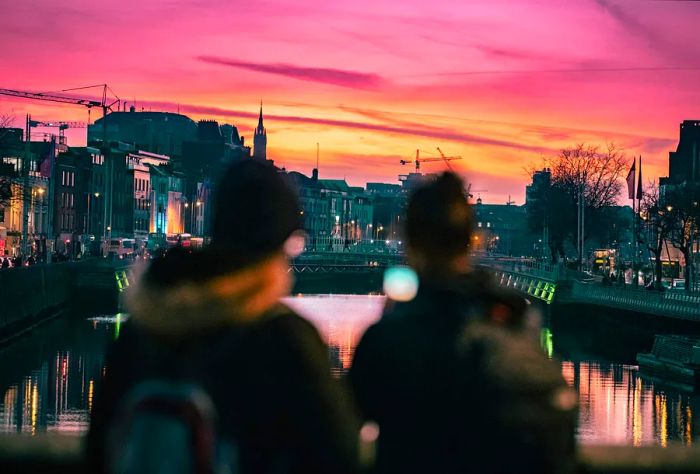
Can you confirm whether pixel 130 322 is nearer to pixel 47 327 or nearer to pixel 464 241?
pixel 464 241

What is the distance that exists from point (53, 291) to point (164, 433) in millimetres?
84588

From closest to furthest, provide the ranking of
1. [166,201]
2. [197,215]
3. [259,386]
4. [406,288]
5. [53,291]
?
[259,386] → [406,288] → [53,291] → [166,201] → [197,215]

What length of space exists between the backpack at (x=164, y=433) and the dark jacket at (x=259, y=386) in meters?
0.35

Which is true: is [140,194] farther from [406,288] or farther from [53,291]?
[406,288]

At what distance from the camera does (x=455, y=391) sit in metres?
4.21

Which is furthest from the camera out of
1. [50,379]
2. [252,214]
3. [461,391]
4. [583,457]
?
[50,379]

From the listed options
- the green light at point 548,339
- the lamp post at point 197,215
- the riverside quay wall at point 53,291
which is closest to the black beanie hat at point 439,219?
the riverside quay wall at point 53,291

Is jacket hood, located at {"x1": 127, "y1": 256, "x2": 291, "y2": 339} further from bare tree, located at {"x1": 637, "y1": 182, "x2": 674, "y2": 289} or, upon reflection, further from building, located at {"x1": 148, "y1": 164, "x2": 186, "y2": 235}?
building, located at {"x1": 148, "y1": 164, "x2": 186, "y2": 235}

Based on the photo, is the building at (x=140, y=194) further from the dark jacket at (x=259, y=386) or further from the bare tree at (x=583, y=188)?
the dark jacket at (x=259, y=386)

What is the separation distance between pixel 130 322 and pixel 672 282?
94215 millimetres

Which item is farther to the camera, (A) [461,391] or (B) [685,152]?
(B) [685,152]

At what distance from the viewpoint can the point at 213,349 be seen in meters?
3.88

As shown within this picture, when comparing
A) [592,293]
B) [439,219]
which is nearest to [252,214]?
[439,219]

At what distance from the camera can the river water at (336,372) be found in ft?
151
